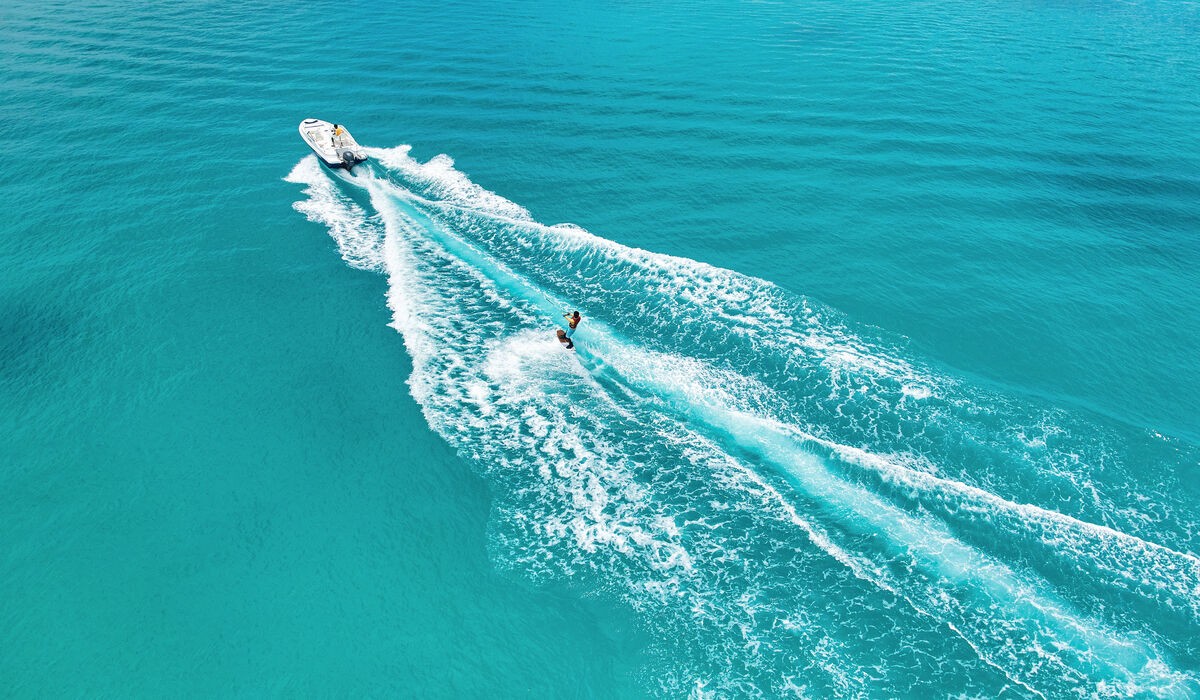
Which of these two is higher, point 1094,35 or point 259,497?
point 1094,35

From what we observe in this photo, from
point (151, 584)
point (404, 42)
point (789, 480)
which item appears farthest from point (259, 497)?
point (404, 42)

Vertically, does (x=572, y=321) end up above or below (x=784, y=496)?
above

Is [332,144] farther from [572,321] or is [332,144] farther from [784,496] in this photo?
[784,496]

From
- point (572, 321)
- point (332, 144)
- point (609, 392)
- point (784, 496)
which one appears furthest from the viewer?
A: point (332, 144)

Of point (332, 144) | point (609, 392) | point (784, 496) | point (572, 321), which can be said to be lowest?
point (784, 496)

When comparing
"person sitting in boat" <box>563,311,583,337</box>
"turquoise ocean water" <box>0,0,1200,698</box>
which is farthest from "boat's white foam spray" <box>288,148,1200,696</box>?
"person sitting in boat" <box>563,311,583,337</box>

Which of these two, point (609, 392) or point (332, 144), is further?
→ point (332, 144)

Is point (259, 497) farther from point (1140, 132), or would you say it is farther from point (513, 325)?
point (1140, 132)

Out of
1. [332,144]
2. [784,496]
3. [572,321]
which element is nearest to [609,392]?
[572,321]

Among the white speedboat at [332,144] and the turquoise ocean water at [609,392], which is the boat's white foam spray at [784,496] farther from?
the white speedboat at [332,144]
